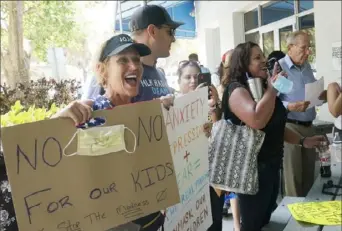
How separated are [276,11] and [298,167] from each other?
560cm

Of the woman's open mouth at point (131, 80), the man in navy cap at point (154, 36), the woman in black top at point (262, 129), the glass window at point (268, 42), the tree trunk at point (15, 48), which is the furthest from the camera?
the glass window at point (268, 42)

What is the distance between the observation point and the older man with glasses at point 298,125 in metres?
3.23

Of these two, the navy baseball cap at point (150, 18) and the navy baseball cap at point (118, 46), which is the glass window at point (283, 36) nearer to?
the navy baseball cap at point (150, 18)

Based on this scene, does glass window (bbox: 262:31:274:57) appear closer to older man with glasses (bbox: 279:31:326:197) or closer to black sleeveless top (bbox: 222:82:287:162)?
older man with glasses (bbox: 279:31:326:197)

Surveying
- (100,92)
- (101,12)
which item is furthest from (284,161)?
→ (101,12)

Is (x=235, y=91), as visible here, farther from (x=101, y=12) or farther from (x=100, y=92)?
(x=101, y=12)

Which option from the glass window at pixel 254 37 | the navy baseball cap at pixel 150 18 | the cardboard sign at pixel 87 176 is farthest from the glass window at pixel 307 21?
the cardboard sign at pixel 87 176

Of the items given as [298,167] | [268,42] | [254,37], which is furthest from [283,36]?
[298,167]

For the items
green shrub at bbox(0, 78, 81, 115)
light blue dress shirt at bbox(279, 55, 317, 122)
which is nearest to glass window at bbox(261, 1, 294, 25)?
light blue dress shirt at bbox(279, 55, 317, 122)

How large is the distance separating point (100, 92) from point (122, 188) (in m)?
0.44

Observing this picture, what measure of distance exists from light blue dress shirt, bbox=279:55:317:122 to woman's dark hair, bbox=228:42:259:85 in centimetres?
125

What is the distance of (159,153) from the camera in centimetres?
123

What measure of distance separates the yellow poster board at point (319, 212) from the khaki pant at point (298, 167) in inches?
51.5

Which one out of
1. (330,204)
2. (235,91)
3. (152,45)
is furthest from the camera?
(235,91)
